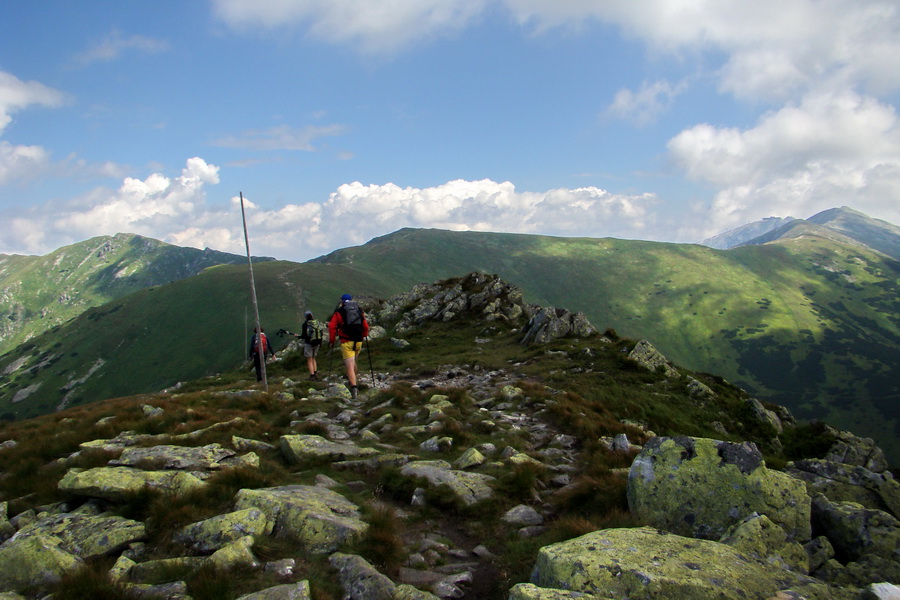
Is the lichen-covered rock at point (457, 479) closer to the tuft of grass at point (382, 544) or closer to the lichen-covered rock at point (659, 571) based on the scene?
the tuft of grass at point (382, 544)

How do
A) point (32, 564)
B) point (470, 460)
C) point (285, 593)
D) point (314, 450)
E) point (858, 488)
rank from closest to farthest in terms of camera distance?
point (285, 593)
point (32, 564)
point (858, 488)
point (470, 460)
point (314, 450)

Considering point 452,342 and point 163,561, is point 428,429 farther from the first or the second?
point 452,342

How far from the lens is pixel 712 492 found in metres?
7.90

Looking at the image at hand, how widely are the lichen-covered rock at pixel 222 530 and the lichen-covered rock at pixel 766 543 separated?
7308mm

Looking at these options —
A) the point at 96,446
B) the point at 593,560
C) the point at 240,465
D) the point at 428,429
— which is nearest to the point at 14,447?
the point at 96,446

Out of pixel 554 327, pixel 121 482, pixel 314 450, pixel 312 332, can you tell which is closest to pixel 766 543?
pixel 314 450

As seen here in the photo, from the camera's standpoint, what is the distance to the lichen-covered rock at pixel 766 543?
639 centimetres

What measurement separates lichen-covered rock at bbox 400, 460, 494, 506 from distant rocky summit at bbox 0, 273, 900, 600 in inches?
2.1

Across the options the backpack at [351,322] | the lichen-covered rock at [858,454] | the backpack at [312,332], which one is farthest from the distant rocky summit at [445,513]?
the lichen-covered rock at [858,454]

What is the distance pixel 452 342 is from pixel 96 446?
3033cm

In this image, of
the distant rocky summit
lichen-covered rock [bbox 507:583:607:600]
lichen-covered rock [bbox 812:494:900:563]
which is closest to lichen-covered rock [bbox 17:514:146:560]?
the distant rocky summit

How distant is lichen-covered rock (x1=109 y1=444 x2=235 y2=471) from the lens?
9.96 metres

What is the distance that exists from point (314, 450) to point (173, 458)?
3.30 meters

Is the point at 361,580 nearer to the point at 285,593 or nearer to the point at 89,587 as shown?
the point at 285,593
